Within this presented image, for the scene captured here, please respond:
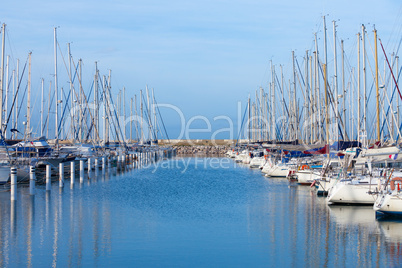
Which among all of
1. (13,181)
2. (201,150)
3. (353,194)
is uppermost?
(13,181)

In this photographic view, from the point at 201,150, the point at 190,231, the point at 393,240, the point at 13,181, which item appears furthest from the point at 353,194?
the point at 201,150

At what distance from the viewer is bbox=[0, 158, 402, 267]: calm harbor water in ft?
55.5

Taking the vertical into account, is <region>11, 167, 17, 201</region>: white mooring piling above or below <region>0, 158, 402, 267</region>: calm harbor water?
above

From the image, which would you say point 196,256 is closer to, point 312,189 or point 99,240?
point 99,240

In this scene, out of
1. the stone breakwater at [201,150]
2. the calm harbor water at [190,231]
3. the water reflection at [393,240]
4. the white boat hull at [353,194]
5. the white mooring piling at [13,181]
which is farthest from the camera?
the stone breakwater at [201,150]

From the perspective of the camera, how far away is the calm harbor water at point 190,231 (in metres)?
16.9

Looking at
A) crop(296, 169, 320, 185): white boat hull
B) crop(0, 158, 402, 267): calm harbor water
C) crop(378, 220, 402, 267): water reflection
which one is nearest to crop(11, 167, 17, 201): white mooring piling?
crop(0, 158, 402, 267): calm harbor water

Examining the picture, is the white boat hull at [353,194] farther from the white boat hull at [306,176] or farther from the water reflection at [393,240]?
the white boat hull at [306,176]

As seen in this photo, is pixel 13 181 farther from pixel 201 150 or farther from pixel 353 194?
pixel 201 150

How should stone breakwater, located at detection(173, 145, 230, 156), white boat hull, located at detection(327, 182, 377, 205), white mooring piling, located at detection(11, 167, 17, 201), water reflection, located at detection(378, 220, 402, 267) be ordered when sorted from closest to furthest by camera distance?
water reflection, located at detection(378, 220, 402, 267) < white boat hull, located at detection(327, 182, 377, 205) < white mooring piling, located at detection(11, 167, 17, 201) < stone breakwater, located at detection(173, 145, 230, 156)

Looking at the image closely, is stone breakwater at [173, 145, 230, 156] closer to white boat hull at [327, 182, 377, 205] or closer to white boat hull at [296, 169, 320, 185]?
white boat hull at [296, 169, 320, 185]

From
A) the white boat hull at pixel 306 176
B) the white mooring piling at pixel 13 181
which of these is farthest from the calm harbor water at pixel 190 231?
the white boat hull at pixel 306 176

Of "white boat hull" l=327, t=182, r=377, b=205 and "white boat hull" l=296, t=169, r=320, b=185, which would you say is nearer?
"white boat hull" l=327, t=182, r=377, b=205

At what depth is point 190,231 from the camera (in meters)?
21.8
